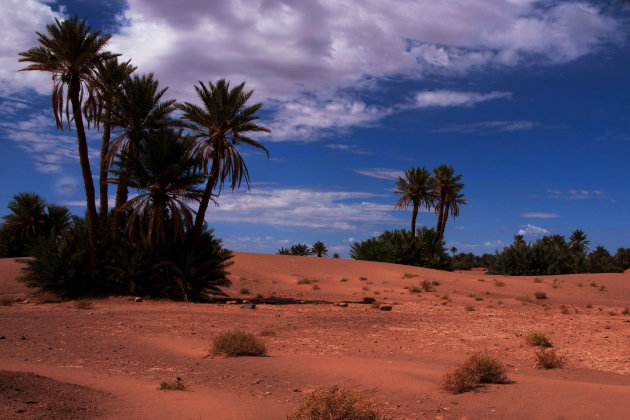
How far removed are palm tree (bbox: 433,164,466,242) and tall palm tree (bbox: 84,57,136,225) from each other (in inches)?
1534

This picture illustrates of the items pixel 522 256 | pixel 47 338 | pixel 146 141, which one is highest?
pixel 146 141

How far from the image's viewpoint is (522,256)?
42750 millimetres

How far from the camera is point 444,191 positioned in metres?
54.9

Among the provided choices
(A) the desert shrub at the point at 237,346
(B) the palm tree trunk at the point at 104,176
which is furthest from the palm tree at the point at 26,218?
(A) the desert shrub at the point at 237,346

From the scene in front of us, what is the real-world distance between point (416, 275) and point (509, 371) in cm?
2887

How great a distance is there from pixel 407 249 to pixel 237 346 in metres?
39.7

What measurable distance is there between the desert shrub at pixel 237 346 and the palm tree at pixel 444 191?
46.2 m

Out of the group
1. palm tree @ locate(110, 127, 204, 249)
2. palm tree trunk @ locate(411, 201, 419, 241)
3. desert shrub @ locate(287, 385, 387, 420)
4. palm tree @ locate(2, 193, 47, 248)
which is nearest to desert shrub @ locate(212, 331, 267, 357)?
desert shrub @ locate(287, 385, 387, 420)

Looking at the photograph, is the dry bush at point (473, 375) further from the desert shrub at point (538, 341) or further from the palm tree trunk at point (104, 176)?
the palm tree trunk at point (104, 176)

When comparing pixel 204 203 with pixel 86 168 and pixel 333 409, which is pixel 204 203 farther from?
pixel 333 409

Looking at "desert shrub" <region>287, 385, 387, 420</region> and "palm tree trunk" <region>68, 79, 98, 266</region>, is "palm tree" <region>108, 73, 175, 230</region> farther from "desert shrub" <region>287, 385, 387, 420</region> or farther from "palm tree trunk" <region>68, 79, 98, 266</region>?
"desert shrub" <region>287, 385, 387, 420</region>

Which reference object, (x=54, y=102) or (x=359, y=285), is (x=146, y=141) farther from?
(x=359, y=285)

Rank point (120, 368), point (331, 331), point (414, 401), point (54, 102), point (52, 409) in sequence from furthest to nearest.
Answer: point (54, 102)
point (331, 331)
point (120, 368)
point (414, 401)
point (52, 409)

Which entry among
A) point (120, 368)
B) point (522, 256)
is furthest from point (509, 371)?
point (522, 256)
